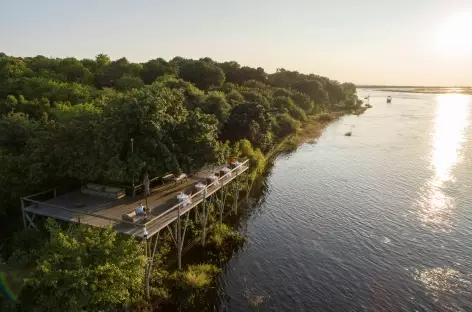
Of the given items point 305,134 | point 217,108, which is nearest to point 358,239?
point 217,108

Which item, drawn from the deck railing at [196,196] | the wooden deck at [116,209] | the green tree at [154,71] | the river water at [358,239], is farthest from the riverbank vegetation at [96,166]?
the green tree at [154,71]

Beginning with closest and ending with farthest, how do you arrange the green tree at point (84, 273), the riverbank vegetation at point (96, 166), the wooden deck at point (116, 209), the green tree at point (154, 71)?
the green tree at point (84, 273) < the riverbank vegetation at point (96, 166) < the wooden deck at point (116, 209) < the green tree at point (154, 71)

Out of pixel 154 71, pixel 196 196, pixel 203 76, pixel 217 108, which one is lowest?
pixel 196 196

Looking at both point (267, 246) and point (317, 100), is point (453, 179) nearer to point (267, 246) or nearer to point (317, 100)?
point (267, 246)

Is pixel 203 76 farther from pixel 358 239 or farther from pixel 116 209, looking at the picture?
pixel 116 209

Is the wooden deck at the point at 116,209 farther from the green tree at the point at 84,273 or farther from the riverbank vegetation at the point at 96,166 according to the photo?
the green tree at the point at 84,273

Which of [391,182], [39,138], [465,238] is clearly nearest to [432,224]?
[465,238]

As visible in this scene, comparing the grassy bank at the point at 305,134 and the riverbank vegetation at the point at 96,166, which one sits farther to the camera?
the grassy bank at the point at 305,134

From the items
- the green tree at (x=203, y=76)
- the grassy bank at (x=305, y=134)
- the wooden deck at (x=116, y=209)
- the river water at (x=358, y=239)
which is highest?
the green tree at (x=203, y=76)
